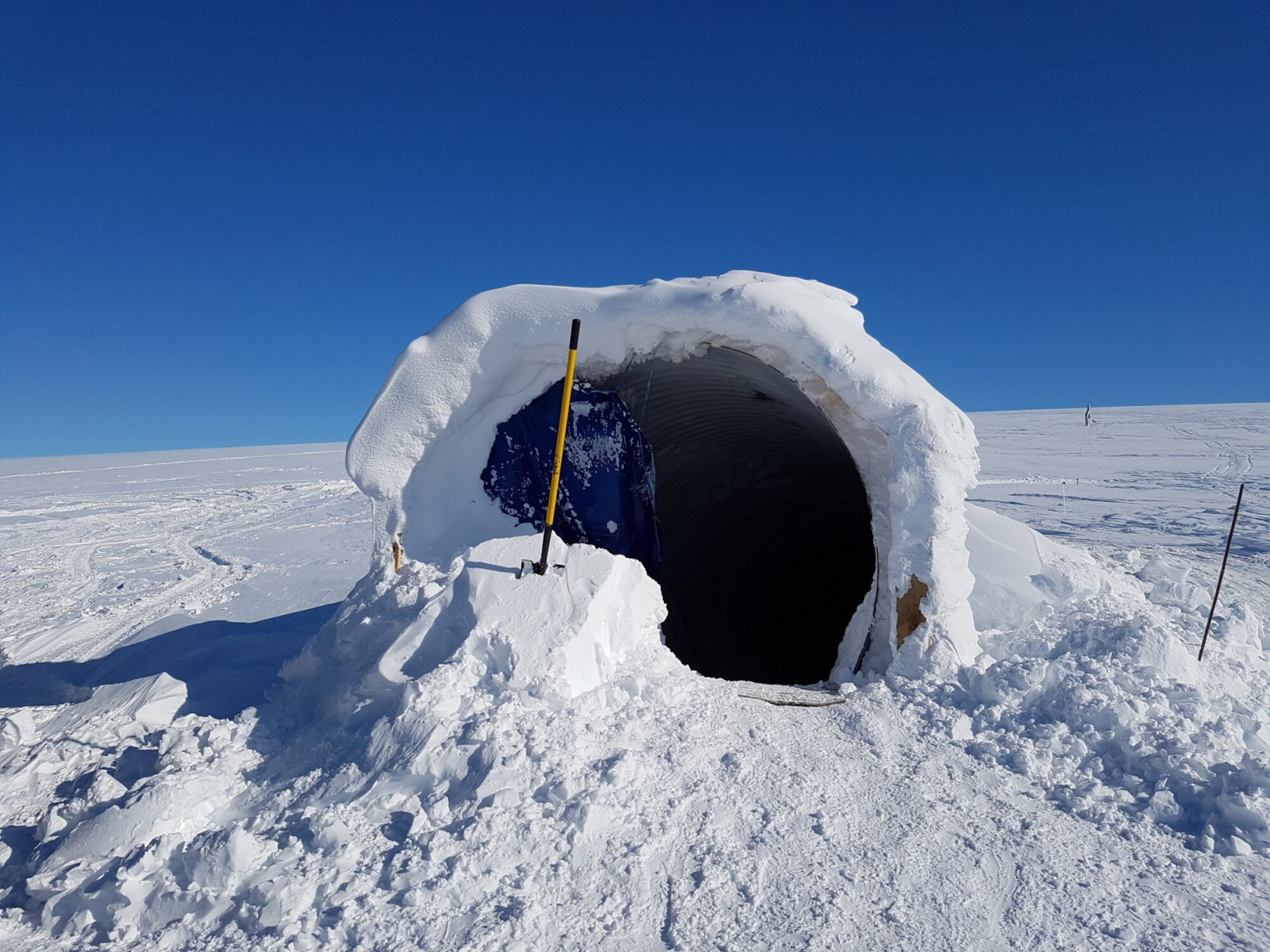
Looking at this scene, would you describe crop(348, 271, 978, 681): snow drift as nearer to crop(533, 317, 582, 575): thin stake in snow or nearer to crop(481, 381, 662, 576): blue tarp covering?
crop(481, 381, 662, 576): blue tarp covering

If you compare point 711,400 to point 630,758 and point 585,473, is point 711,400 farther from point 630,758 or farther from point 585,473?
point 630,758

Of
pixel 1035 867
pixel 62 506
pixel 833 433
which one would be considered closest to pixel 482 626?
pixel 1035 867

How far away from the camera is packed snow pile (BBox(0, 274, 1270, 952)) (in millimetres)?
2379

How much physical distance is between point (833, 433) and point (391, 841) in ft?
14.2

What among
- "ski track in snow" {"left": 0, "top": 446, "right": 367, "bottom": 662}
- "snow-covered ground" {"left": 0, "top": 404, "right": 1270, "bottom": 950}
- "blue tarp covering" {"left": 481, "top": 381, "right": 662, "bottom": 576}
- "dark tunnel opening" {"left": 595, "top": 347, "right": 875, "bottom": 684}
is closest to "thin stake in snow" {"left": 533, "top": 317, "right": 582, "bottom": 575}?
"snow-covered ground" {"left": 0, "top": 404, "right": 1270, "bottom": 950}

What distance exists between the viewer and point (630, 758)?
2.93 meters

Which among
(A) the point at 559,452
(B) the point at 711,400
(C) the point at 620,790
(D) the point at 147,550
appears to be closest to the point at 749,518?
(B) the point at 711,400

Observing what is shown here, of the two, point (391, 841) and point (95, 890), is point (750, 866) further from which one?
point (95, 890)

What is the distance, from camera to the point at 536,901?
237cm

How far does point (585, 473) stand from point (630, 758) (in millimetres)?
2173

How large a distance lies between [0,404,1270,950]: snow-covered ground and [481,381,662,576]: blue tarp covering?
58 centimetres

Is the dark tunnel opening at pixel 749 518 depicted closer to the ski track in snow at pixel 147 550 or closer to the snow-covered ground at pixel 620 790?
the snow-covered ground at pixel 620 790

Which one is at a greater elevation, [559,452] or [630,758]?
[559,452]

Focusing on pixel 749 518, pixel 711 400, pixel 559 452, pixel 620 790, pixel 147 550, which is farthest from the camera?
pixel 147 550
